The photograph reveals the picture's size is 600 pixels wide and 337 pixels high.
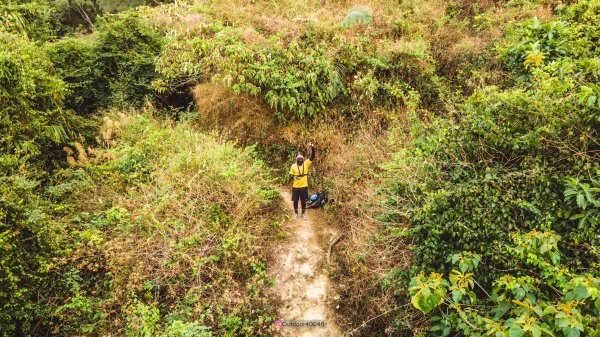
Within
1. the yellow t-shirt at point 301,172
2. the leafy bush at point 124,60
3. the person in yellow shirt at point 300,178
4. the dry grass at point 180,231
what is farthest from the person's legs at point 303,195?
the leafy bush at point 124,60

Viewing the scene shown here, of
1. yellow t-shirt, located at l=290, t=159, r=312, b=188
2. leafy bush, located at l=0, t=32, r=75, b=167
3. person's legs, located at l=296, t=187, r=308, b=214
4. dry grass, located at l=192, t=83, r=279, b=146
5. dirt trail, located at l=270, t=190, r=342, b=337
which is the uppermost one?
leafy bush, located at l=0, t=32, r=75, b=167

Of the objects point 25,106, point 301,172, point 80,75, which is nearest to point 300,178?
point 301,172

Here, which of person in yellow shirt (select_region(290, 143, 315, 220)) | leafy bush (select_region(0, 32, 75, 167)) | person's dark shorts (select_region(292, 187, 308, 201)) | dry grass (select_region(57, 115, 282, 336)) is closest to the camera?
dry grass (select_region(57, 115, 282, 336))

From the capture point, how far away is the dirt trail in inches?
219

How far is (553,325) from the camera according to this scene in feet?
9.75

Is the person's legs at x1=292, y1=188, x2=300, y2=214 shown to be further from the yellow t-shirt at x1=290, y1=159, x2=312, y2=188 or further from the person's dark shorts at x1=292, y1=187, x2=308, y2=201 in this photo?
the yellow t-shirt at x1=290, y1=159, x2=312, y2=188

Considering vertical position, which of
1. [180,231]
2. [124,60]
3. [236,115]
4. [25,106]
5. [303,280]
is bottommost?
[303,280]

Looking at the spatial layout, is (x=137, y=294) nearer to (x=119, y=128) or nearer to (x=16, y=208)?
(x=16, y=208)

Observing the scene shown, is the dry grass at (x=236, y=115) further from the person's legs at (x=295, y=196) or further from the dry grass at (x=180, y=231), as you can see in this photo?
the person's legs at (x=295, y=196)

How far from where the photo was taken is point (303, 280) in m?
6.22

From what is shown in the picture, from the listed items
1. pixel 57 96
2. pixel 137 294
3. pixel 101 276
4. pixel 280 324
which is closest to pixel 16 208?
pixel 101 276

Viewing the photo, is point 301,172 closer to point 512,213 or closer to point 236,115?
point 236,115

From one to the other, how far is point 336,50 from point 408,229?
6166mm

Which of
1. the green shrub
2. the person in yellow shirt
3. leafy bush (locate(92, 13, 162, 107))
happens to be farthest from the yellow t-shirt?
the green shrub
